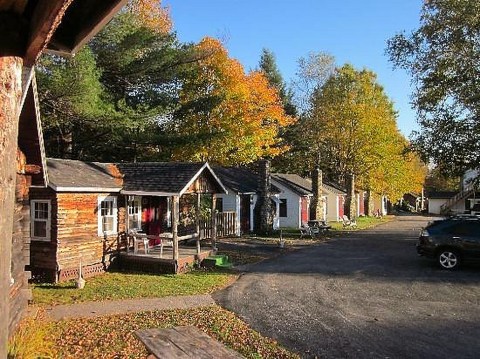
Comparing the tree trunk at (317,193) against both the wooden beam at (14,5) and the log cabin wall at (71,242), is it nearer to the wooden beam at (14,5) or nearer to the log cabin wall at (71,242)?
the log cabin wall at (71,242)

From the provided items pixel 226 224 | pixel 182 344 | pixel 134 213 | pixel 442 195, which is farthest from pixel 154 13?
pixel 442 195

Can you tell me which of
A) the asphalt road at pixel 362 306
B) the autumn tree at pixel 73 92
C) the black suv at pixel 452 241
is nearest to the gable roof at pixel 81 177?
the autumn tree at pixel 73 92

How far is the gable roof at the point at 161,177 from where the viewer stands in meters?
17.2

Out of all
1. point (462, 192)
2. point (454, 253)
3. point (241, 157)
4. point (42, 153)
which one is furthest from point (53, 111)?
point (462, 192)

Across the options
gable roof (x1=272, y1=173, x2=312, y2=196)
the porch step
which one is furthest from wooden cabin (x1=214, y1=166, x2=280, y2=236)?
the porch step

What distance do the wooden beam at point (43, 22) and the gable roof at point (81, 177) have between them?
1306cm

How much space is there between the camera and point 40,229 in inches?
627

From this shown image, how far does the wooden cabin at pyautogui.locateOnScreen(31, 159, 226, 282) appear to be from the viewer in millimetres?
15641

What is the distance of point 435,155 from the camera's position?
25.1 meters

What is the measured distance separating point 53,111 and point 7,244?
20293mm

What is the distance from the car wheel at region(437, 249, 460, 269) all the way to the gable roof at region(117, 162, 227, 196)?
913cm

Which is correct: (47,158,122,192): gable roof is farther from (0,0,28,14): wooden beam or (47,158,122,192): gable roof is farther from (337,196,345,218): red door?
(337,196,345,218): red door

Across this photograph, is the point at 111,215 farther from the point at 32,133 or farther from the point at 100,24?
the point at 100,24

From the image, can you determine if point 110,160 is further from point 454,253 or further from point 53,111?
point 454,253
